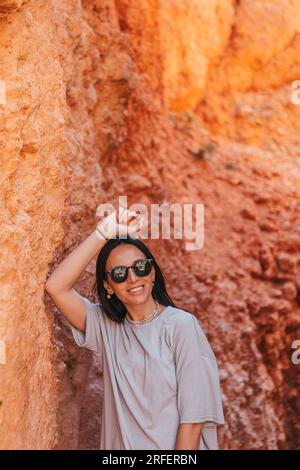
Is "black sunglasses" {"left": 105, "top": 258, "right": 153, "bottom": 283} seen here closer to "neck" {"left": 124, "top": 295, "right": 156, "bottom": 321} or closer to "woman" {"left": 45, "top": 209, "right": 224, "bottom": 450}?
"woman" {"left": 45, "top": 209, "right": 224, "bottom": 450}

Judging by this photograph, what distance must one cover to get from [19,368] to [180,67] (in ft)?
15.4

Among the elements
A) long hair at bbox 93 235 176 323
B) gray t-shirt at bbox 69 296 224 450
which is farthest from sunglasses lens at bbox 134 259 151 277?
gray t-shirt at bbox 69 296 224 450

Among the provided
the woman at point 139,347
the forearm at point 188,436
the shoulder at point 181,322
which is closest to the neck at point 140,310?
the woman at point 139,347

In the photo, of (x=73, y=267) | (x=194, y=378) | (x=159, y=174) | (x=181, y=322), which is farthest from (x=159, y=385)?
(x=159, y=174)

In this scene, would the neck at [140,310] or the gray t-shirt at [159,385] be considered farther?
the neck at [140,310]

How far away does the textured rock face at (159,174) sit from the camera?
2740 mm

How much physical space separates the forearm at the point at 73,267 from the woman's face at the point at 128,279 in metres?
0.10

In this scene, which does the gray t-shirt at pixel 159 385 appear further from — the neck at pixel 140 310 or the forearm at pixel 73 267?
the forearm at pixel 73 267

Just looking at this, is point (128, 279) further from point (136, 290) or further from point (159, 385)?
point (159, 385)

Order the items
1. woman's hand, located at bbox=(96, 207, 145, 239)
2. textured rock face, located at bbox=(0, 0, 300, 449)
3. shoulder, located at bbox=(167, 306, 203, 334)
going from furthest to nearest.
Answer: woman's hand, located at bbox=(96, 207, 145, 239), shoulder, located at bbox=(167, 306, 203, 334), textured rock face, located at bbox=(0, 0, 300, 449)

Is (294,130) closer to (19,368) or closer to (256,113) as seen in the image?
(256,113)

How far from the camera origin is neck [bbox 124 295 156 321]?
3.01 m

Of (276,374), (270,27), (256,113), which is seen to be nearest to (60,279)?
(276,374)

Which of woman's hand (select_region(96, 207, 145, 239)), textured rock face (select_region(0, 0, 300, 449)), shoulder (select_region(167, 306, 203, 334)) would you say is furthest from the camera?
woman's hand (select_region(96, 207, 145, 239))
